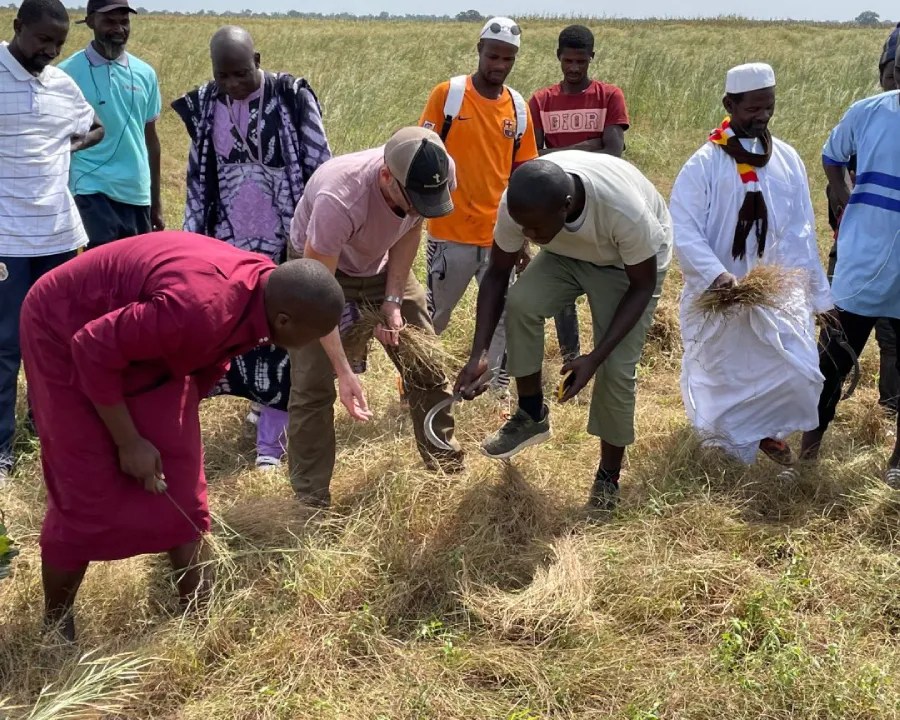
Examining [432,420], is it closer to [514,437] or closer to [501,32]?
[514,437]

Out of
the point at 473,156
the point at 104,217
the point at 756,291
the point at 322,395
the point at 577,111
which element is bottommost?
the point at 322,395

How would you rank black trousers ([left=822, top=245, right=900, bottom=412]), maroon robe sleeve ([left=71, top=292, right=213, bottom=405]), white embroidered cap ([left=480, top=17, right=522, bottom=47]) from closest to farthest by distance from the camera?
maroon robe sleeve ([left=71, top=292, right=213, bottom=405]) → white embroidered cap ([left=480, top=17, right=522, bottom=47]) → black trousers ([left=822, top=245, right=900, bottom=412])

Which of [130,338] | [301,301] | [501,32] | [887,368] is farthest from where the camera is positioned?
[887,368]

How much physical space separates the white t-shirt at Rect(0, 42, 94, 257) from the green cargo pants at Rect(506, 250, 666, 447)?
2.15m

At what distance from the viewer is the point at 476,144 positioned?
4.84 m

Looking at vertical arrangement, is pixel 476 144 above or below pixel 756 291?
above

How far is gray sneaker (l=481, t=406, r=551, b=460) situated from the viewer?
12.3 ft

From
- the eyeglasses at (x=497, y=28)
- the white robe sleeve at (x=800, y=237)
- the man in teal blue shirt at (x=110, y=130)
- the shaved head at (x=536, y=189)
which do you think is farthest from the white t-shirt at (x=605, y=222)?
the man in teal blue shirt at (x=110, y=130)

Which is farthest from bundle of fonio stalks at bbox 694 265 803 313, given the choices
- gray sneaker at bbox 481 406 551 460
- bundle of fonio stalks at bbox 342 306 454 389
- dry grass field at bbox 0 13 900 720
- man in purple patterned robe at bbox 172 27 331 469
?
man in purple patterned robe at bbox 172 27 331 469

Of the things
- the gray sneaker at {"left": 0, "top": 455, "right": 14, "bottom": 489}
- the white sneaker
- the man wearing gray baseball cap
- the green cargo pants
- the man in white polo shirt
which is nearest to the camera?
the man wearing gray baseball cap

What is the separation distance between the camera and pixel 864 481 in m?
4.05

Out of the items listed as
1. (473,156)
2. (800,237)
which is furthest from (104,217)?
(800,237)

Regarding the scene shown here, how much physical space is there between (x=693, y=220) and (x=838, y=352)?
38.8 inches

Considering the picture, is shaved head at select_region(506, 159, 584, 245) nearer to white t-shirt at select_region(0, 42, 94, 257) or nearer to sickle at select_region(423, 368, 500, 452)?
sickle at select_region(423, 368, 500, 452)
